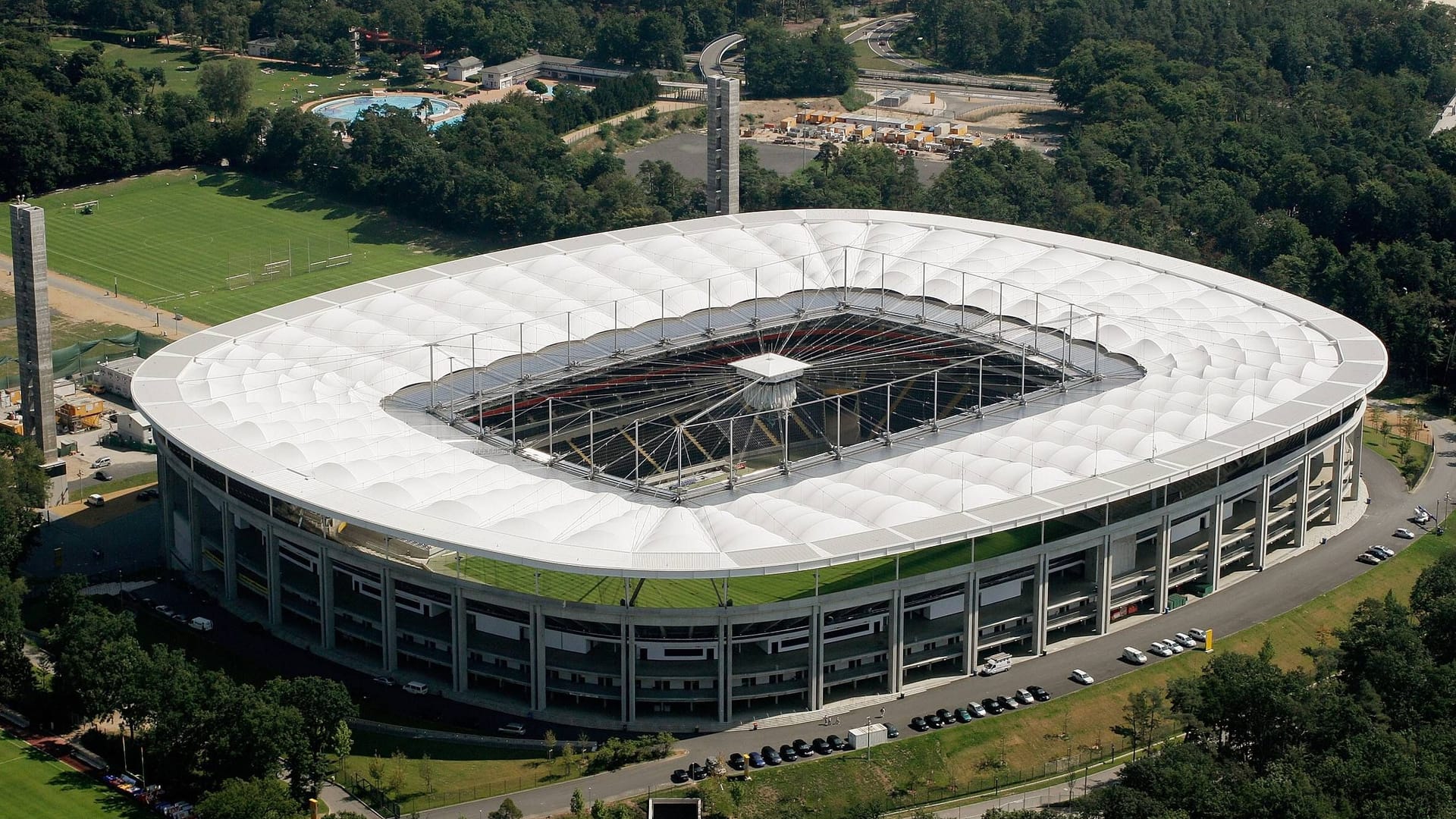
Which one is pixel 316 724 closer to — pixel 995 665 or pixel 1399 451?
pixel 995 665

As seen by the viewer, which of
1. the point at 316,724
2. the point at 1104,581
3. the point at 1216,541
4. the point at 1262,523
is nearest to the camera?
the point at 316,724

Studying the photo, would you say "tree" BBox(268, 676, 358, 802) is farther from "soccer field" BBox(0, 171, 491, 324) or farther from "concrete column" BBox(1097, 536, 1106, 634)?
"soccer field" BBox(0, 171, 491, 324)

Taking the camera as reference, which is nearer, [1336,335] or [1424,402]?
[1336,335]

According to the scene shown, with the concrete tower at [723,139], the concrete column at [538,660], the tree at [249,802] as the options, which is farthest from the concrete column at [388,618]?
the concrete tower at [723,139]

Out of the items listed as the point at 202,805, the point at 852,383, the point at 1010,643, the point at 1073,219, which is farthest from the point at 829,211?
the point at 202,805

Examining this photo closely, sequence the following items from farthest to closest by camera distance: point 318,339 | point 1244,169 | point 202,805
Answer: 1. point 1244,169
2. point 318,339
3. point 202,805

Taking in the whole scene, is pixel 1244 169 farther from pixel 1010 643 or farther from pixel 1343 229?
pixel 1010 643

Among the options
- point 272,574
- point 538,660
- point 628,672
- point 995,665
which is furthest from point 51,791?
point 995,665
